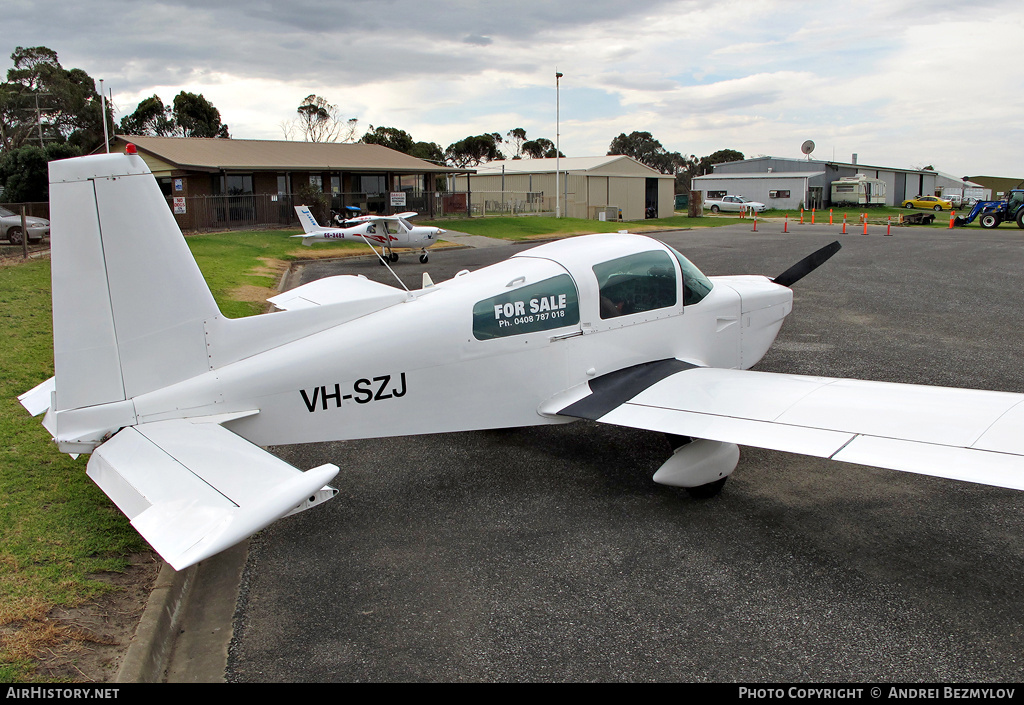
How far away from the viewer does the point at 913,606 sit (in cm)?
451

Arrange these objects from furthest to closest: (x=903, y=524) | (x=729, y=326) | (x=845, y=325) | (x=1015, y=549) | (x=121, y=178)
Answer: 1. (x=845, y=325)
2. (x=729, y=326)
3. (x=903, y=524)
4. (x=1015, y=549)
5. (x=121, y=178)

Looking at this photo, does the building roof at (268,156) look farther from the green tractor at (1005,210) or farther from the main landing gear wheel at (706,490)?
the main landing gear wheel at (706,490)

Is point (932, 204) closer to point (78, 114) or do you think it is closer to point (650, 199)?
point (650, 199)

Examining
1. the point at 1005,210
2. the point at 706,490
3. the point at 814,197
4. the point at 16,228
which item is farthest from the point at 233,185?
the point at 814,197

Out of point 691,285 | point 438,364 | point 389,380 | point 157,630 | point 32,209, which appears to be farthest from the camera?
point 32,209

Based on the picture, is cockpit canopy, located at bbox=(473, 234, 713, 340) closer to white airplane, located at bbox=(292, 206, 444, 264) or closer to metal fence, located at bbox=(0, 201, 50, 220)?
white airplane, located at bbox=(292, 206, 444, 264)

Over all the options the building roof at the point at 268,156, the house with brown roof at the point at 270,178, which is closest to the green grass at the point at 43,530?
the house with brown roof at the point at 270,178

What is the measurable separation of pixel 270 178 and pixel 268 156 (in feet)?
5.73

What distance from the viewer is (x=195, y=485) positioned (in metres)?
3.77

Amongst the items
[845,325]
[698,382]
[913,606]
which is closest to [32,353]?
[698,382]

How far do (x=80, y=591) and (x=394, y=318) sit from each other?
2907 millimetres

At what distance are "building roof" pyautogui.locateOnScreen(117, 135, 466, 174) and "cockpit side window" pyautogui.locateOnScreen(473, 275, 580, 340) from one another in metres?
34.4

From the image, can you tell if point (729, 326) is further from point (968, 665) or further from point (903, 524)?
point (968, 665)

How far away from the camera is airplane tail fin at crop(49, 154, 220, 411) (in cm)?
452
